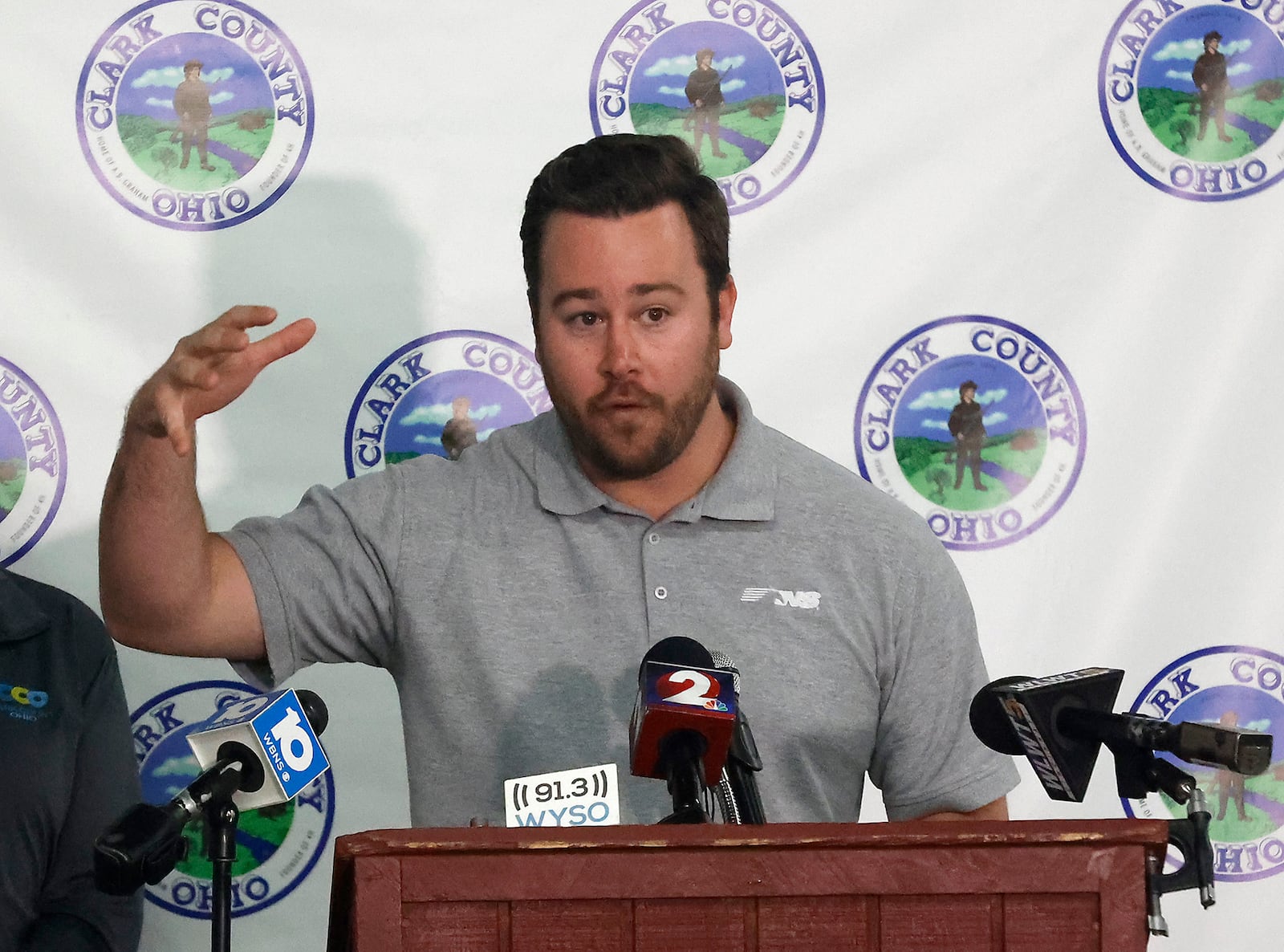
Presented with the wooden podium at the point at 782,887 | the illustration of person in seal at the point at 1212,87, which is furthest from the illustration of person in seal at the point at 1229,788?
the wooden podium at the point at 782,887

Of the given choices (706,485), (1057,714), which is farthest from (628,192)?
(1057,714)

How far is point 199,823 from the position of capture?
216 centimetres

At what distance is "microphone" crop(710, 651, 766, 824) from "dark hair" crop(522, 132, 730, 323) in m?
0.77

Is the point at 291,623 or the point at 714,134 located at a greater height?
the point at 714,134

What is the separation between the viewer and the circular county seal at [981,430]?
222 cm

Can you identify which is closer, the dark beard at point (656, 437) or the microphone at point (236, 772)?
the microphone at point (236, 772)

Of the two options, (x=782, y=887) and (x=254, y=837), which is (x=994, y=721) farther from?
(x=254, y=837)

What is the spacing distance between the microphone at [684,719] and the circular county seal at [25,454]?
4.21ft

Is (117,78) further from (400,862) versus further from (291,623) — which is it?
(400,862)

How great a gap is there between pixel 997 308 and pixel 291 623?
1110 millimetres

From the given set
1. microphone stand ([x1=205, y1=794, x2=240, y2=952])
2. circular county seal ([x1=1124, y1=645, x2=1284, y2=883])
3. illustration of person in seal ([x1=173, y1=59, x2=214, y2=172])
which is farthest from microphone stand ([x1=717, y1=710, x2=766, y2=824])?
illustration of person in seal ([x1=173, y1=59, x2=214, y2=172])

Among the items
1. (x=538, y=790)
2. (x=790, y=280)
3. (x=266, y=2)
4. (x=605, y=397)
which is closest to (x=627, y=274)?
(x=605, y=397)

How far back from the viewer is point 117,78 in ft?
7.20

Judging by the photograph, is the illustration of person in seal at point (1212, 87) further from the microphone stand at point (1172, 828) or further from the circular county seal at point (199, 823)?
the circular county seal at point (199, 823)
